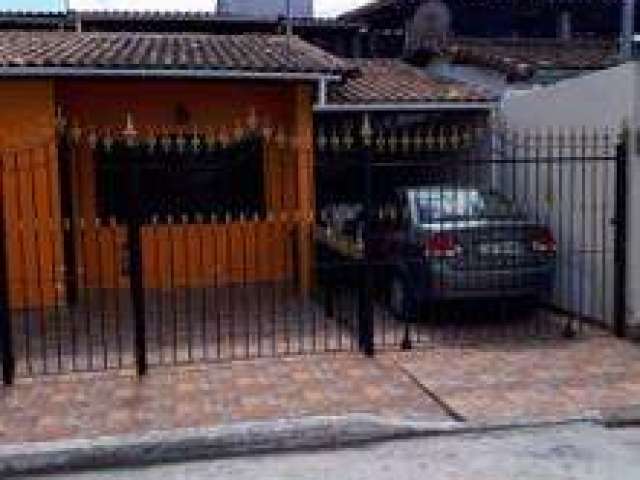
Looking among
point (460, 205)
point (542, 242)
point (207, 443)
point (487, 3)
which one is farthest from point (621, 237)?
point (487, 3)

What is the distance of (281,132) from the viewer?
1381 centimetres

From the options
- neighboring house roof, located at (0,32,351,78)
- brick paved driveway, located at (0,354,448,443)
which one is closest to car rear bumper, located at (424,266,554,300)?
brick paved driveway, located at (0,354,448,443)

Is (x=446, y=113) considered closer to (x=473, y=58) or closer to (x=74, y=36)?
(x=473, y=58)

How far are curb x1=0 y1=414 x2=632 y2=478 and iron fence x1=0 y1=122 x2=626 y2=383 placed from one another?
1.92m

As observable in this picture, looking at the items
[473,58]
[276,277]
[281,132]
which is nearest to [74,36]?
[281,132]

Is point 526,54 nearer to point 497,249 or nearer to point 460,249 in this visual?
point 497,249

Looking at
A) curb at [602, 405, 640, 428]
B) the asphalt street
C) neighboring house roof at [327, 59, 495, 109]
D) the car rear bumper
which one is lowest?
the asphalt street

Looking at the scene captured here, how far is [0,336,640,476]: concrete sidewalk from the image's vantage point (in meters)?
6.98

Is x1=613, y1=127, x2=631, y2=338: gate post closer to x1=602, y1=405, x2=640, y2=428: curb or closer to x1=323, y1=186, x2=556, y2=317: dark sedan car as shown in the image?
x1=323, y1=186, x2=556, y2=317: dark sedan car

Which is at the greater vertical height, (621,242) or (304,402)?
(621,242)

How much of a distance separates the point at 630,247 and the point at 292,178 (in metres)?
5.25

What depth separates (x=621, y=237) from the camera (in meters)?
9.82

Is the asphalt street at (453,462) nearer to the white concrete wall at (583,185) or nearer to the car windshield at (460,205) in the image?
the white concrete wall at (583,185)

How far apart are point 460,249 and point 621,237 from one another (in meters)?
1.50
